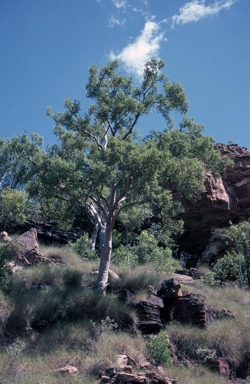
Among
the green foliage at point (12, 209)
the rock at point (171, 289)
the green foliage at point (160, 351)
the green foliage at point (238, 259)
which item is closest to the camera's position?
the green foliage at point (160, 351)

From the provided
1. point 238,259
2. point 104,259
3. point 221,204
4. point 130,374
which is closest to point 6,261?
point 104,259

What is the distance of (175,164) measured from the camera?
44.4 feet

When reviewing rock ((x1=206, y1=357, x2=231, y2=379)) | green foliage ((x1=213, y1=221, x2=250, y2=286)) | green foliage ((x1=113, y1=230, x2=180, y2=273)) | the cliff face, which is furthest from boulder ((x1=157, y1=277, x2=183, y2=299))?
the cliff face

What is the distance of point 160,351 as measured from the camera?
976cm

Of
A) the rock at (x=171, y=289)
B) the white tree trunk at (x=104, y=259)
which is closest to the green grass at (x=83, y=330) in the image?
the white tree trunk at (x=104, y=259)

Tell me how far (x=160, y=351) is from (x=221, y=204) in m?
16.0

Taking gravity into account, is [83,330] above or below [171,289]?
below

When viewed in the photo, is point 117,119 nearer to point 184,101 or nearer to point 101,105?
point 101,105

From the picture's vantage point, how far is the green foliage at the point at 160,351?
970 cm

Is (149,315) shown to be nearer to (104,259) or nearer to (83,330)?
(83,330)

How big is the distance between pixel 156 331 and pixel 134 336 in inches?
28.6

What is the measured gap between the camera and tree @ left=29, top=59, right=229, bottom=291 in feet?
Answer: 42.6

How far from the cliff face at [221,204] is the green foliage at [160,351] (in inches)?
590

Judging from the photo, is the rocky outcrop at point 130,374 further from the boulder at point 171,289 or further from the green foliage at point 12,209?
the green foliage at point 12,209
